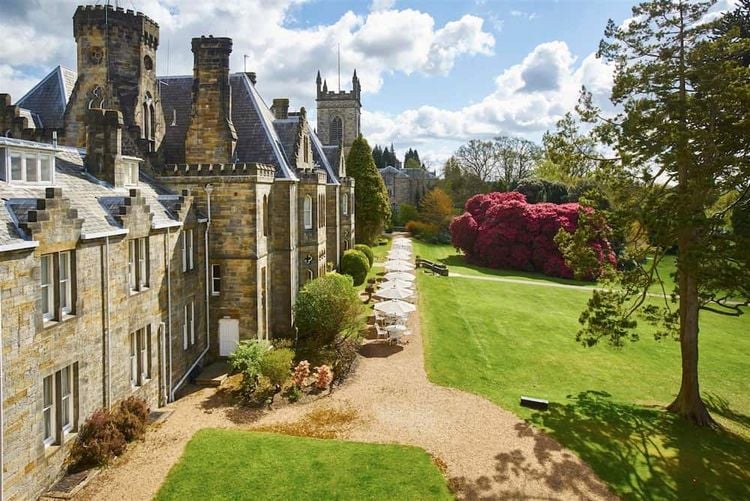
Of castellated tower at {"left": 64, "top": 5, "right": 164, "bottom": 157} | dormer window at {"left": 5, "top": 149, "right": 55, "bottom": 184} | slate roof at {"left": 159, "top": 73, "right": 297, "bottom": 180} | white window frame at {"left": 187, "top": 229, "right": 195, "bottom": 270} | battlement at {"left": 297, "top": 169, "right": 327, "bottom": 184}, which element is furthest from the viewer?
battlement at {"left": 297, "top": 169, "right": 327, "bottom": 184}

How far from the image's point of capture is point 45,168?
14016 mm

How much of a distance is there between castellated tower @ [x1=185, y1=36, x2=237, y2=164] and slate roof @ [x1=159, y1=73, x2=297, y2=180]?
1161mm

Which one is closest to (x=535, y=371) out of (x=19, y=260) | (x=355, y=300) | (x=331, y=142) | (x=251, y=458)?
(x=355, y=300)

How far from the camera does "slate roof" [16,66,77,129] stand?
2541 cm

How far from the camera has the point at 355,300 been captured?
83.0 feet

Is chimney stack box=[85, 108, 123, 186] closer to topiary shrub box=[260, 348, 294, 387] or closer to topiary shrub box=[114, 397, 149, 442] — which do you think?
topiary shrub box=[114, 397, 149, 442]

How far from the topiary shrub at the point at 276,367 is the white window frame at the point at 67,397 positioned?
6900 mm

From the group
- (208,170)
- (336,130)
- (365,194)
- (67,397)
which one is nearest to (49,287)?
(67,397)

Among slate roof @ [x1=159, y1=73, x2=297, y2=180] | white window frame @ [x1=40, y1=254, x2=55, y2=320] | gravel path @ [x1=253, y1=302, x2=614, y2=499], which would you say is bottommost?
gravel path @ [x1=253, y1=302, x2=614, y2=499]

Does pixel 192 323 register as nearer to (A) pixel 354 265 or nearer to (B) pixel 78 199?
(B) pixel 78 199

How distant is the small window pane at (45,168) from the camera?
13843 mm

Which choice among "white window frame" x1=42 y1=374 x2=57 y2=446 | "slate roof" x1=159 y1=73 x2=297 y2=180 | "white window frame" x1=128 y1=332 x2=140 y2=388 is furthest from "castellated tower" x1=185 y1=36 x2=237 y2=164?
"white window frame" x1=42 y1=374 x2=57 y2=446

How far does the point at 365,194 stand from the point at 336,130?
1209 inches

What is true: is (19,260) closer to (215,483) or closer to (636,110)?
(215,483)
